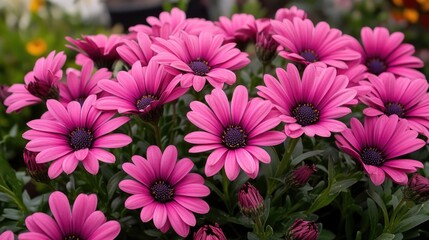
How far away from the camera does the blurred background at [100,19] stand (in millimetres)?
1644

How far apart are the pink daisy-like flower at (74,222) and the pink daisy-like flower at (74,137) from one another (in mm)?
34

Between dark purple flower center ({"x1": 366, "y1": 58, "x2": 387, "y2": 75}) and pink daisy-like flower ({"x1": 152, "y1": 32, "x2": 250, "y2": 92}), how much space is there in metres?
0.23

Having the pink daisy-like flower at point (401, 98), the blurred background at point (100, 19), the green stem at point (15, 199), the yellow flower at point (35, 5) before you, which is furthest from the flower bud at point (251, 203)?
the yellow flower at point (35, 5)

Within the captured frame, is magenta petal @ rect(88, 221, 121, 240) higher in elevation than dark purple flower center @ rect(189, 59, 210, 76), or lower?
lower

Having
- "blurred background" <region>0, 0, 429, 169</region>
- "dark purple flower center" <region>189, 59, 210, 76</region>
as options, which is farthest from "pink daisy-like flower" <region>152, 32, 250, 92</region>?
"blurred background" <region>0, 0, 429, 169</region>

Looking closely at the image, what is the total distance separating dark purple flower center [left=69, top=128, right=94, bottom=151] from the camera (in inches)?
24.2

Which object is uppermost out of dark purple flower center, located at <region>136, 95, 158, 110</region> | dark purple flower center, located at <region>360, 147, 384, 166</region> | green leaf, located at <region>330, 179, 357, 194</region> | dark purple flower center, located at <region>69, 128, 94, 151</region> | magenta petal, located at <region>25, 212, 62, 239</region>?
dark purple flower center, located at <region>136, 95, 158, 110</region>

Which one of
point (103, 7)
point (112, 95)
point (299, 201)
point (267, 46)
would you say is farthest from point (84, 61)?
point (103, 7)

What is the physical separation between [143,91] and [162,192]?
0.42 feet

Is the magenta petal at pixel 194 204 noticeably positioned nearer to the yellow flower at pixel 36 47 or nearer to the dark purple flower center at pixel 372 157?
the dark purple flower center at pixel 372 157

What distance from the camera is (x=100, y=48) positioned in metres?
0.76

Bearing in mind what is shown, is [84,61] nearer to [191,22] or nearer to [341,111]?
[191,22]

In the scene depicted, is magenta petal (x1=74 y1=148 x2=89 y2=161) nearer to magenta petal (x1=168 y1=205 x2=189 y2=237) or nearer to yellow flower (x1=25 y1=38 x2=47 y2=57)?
magenta petal (x1=168 y1=205 x2=189 y2=237)

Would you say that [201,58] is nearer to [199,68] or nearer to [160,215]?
[199,68]
